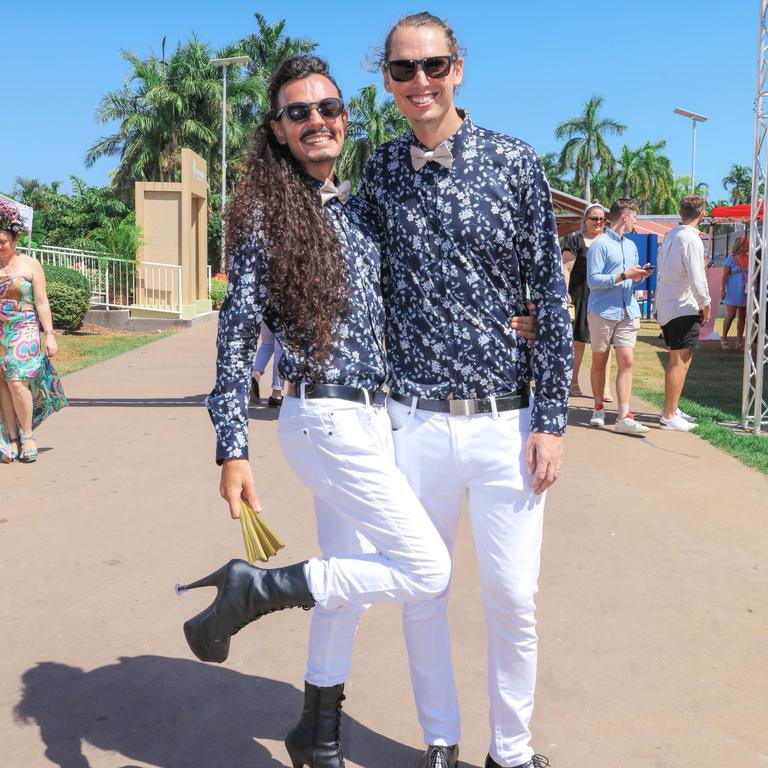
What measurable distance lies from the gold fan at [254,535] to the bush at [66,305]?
15.2 m

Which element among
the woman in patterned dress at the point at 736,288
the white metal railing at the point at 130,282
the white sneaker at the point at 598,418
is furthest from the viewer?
the white metal railing at the point at 130,282

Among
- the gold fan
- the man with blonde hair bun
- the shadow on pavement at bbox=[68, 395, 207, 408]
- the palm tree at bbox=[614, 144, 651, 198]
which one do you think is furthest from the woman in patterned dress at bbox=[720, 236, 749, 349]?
the palm tree at bbox=[614, 144, 651, 198]

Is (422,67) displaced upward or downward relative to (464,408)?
upward

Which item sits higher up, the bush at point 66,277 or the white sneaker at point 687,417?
the bush at point 66,277

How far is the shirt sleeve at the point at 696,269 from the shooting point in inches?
301

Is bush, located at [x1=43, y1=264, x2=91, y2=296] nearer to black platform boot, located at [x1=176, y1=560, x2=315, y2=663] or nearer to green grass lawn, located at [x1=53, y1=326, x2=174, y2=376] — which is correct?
green grass lawn, located at [x1=53, y1=326, x2=174, y2=376]

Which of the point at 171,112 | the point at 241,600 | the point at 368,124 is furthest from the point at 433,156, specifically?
the point at 368,124

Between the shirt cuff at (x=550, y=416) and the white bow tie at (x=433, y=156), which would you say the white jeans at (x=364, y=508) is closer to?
the shirt cuff at (x=550, y=416)

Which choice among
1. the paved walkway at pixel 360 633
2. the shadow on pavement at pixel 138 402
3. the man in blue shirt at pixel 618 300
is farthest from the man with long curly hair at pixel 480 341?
the shadow on pavement at pixel 138 402

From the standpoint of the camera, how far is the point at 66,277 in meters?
17.6

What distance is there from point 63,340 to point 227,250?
14.6 meters

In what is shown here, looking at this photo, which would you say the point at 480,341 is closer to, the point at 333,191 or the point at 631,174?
the point at 333,191

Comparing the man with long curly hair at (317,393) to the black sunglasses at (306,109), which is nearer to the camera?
the man with long curly hair at (317,393)

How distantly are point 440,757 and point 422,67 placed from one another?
1.94 m
